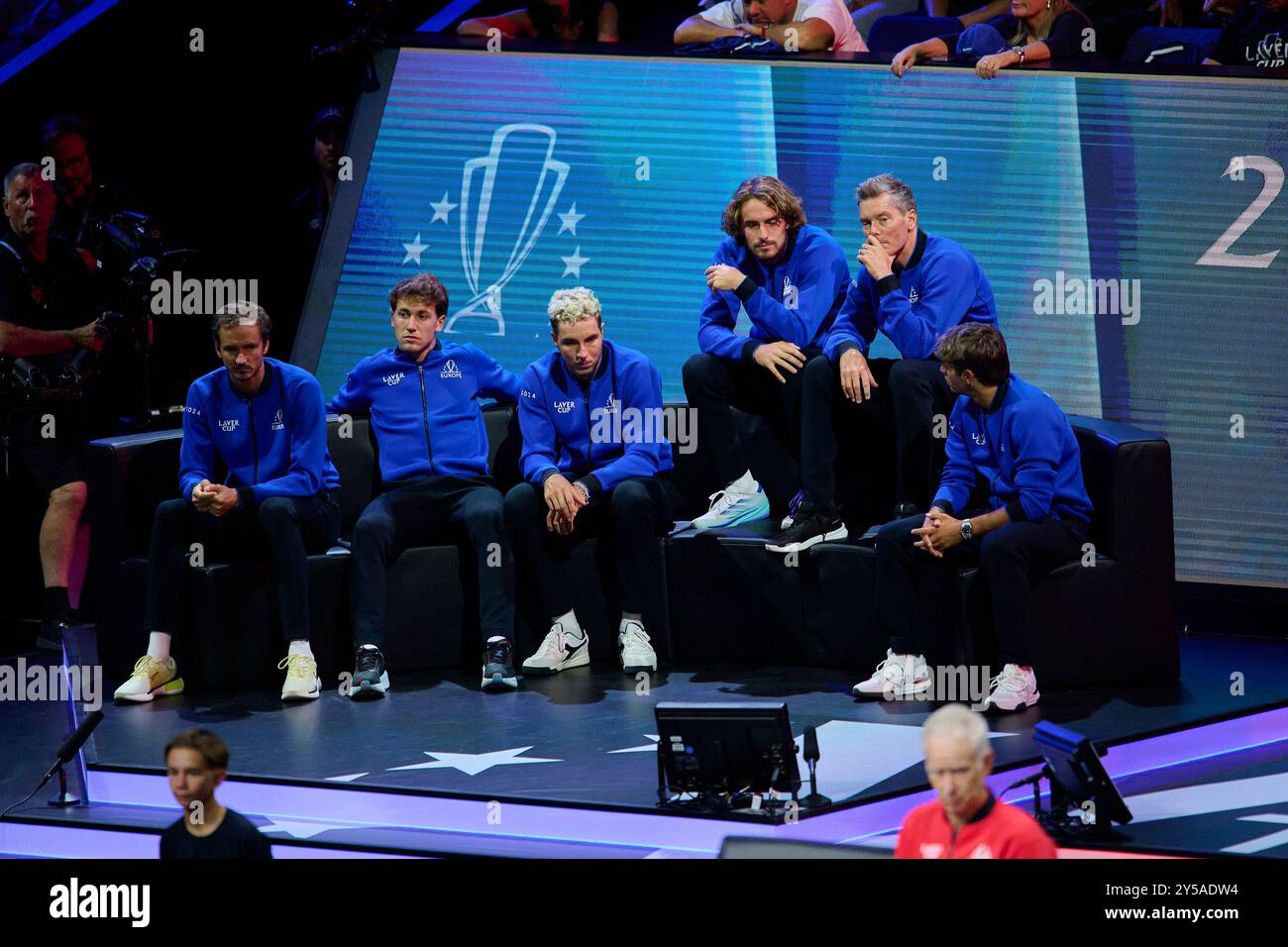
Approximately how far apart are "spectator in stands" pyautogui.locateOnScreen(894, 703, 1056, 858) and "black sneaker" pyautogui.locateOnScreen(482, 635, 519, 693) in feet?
8.36

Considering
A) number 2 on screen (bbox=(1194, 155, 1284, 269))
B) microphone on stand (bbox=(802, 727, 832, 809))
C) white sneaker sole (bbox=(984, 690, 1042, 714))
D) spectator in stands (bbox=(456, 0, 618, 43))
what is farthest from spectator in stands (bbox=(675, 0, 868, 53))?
microphone on stand (bbox=(802, 727, 832, 809))

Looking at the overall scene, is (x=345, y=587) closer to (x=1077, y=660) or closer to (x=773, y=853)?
(x=1077, y=660)

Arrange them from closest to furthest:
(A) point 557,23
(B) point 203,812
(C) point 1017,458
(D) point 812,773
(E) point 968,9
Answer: (B) point 203,812 → (D) point 812,773 → (C) point 1017,458 → (A) point 557,23 → (E) point 968,9

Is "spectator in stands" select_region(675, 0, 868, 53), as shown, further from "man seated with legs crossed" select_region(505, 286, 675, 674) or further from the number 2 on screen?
"man seated with legs crossed" select_region(505, 286, 675, 674)

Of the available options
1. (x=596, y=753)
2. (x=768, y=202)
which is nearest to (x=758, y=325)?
(x=768, y=202)

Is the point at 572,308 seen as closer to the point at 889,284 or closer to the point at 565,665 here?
the point at 889,284

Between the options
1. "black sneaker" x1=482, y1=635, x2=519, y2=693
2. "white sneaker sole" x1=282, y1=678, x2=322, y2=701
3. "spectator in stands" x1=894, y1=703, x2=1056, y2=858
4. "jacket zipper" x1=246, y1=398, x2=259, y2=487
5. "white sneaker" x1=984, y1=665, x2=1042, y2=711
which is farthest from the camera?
"jacket zipper" x1=246, y1=398, x2=259, y2=487

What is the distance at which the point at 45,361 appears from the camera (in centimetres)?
652

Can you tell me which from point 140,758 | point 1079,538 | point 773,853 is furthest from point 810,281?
point 773,853

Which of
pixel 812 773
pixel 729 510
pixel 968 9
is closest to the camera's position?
pixel 812 773

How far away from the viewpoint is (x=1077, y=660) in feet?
17.3

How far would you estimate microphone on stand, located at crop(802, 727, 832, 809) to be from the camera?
14.0 ft

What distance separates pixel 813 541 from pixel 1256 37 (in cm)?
257

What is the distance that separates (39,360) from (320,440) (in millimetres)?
1451
